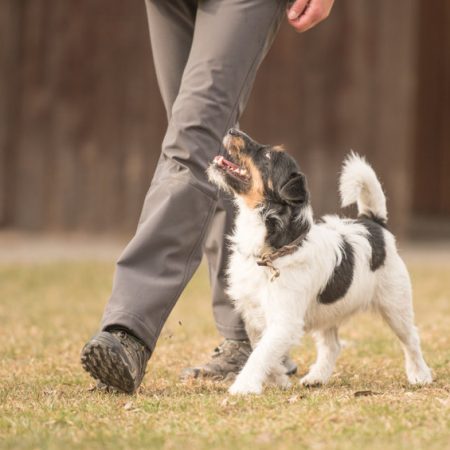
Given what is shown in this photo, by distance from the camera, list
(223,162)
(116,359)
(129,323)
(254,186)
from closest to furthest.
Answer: (116,359) → (129,323) → (223,162) → (254,186)

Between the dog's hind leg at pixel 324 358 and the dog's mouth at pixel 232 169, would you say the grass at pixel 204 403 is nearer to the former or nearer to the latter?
the dog's hind leg at pixel 324 358

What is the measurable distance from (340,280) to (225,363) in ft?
2.28

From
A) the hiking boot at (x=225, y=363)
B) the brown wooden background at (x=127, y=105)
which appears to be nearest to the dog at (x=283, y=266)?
the hiking boot at (x=225, y=363)

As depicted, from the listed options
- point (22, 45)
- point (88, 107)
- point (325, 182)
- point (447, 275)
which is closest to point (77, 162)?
point (88, 107)

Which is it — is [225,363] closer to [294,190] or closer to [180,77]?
[294,190]

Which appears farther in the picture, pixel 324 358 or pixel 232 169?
pixel 324 358

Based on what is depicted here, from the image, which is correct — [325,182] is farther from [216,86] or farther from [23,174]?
[216,86]

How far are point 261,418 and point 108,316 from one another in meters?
0.88

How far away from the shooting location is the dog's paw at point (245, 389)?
4227 millimetres

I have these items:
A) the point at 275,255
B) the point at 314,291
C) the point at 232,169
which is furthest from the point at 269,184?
the point at 314,291

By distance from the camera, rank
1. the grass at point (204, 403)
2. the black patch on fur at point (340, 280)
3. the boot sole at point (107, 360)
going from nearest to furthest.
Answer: the grass at point (204, 403), the boot sole at point (107, 360), the black patch on fur at point (340, 280)

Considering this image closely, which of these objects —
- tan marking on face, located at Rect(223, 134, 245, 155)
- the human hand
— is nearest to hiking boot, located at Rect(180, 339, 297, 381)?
tan marking on face, located at Rect(223, 134, 245, 155)

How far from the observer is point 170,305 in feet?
14.4

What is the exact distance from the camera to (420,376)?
15.9ft
